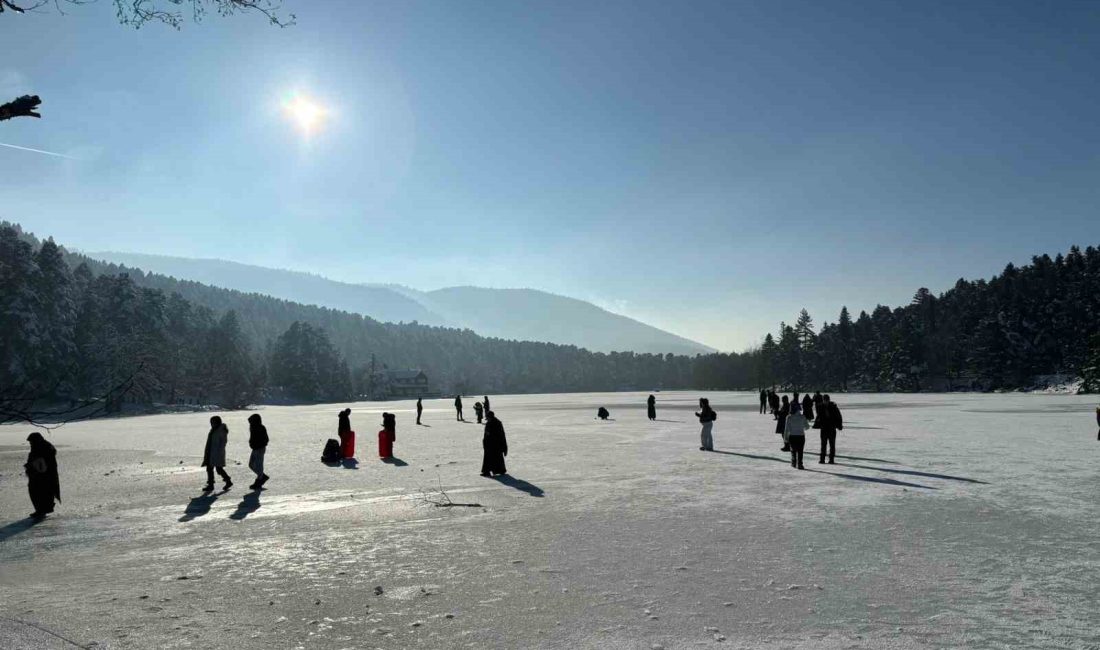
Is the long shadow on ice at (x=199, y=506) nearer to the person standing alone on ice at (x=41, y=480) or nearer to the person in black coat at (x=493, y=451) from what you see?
the person standing alone on ice at (x=41, y=480)

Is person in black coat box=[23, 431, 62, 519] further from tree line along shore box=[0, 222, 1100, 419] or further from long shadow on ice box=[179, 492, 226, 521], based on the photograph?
tree line along shore box=[0, 222, 1100, 419]

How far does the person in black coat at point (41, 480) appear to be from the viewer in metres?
12.2

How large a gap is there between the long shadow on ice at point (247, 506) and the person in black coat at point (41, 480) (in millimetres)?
3482

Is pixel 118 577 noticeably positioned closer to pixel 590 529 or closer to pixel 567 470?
pixel 590 529

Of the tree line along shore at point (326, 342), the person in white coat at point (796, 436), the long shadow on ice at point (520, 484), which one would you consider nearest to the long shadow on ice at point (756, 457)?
the person in white coat at point (796, 436)

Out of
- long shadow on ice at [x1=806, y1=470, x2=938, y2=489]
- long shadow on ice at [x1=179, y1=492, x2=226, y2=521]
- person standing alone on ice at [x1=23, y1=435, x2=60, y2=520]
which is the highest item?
person standing alone on ice at [x1=23, y1=435, x2=60, y2=520]

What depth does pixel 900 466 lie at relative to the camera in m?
16.8

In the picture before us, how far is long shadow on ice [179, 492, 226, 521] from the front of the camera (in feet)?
39.4

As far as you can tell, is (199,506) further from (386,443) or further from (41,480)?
(386,443)

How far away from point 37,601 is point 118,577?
0.95 metres

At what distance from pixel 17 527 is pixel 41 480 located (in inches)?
54.1

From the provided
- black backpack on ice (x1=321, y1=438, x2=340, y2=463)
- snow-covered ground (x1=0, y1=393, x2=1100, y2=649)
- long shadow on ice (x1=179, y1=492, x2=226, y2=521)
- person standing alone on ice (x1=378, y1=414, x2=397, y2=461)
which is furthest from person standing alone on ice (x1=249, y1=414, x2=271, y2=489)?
person standing alone on ice (x1=378, y1=414, x2=397, y2=461)

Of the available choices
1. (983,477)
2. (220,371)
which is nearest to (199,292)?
(220,371)

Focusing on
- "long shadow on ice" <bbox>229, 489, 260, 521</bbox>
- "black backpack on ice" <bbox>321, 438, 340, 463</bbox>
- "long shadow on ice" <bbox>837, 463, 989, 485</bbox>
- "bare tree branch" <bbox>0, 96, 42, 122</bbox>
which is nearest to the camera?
"bare tree branch" <bbox>0, 96, 42, 122</bbox>
